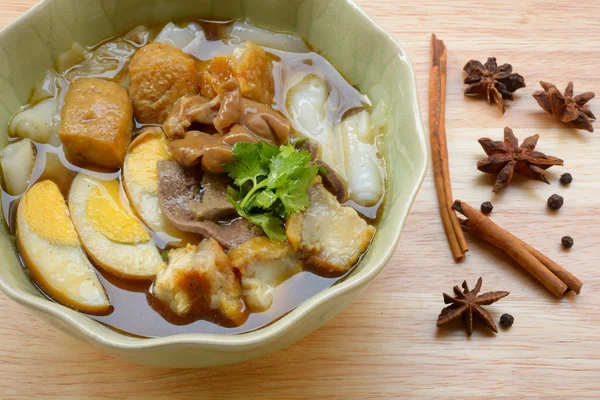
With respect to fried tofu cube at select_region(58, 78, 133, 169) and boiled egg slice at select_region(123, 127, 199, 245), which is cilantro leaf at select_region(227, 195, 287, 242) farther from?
fried tofu cube at select_region(58, 78, 133, 169)

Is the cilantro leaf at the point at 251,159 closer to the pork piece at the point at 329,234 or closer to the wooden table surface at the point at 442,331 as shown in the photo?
the pork piece at the point at 329,234

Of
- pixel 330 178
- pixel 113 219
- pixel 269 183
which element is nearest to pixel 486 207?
pixel 330 178

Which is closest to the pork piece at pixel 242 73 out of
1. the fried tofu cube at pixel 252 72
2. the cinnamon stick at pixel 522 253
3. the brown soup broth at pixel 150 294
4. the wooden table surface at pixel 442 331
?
the fried tofu cube at pixel 252 72

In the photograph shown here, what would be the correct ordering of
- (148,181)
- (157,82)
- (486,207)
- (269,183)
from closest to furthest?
1. (269,183)
2. (148,181)
3. (157,82)
4. (486,207)

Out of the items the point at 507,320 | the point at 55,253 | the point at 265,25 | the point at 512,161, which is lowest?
the point at 507,320

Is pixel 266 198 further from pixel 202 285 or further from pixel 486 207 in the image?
pixel 486 207
